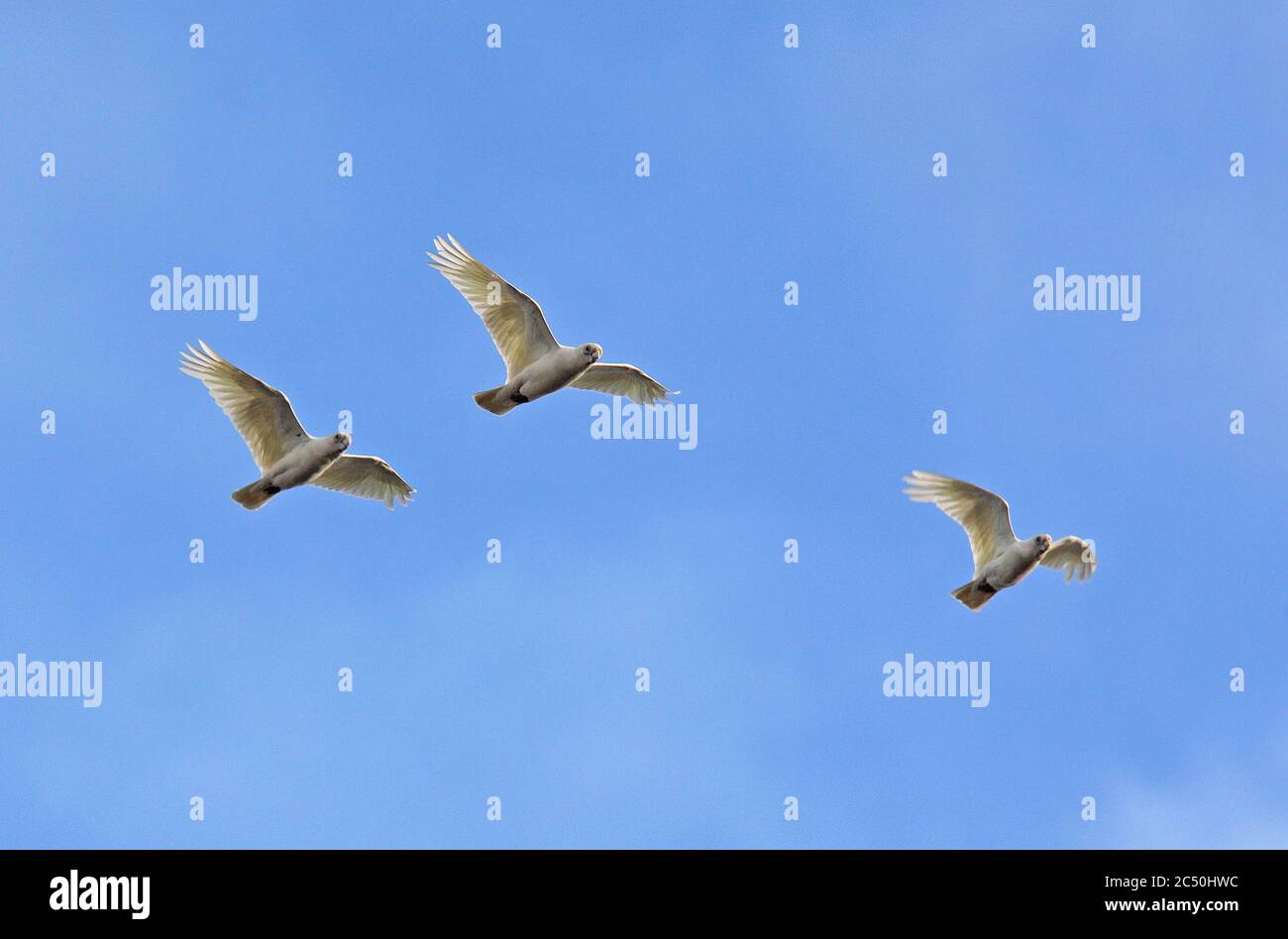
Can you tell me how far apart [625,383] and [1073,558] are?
1182cm

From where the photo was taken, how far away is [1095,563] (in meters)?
45.0

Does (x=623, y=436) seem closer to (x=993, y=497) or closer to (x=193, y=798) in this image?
(x=993, y=497)

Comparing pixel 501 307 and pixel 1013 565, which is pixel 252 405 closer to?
pixel 501 307

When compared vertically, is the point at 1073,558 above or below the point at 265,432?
below

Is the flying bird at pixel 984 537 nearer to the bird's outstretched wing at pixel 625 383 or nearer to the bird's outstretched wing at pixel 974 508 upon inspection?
the bird's outstretched wing at pixel 974 508

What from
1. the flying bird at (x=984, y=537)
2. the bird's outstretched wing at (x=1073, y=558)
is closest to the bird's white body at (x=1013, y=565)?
A: the flying bird at (x=984, y=537)

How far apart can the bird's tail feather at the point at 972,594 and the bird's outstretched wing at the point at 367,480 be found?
1360cm

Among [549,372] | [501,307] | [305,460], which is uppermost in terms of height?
[501,307]

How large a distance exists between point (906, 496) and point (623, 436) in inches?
304

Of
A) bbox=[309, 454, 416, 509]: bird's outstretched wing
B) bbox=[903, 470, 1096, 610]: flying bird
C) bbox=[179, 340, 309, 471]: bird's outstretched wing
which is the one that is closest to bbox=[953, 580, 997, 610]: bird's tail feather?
bbox=[903, 470, 1096, 610]: flying bird

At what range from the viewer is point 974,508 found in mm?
42844

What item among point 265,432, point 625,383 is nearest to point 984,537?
point 625,383

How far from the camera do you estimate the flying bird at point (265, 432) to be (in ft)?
134
